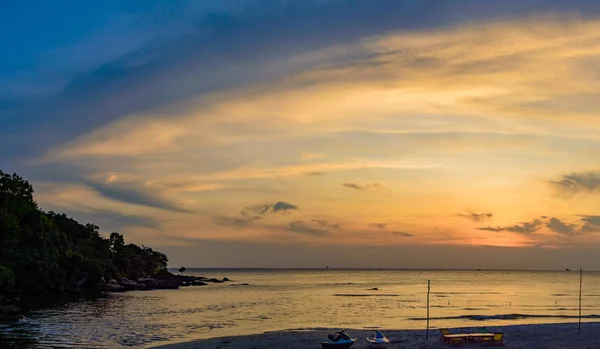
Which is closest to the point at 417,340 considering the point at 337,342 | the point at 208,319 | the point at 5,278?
the point at 337,342

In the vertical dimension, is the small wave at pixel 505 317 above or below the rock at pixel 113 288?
above

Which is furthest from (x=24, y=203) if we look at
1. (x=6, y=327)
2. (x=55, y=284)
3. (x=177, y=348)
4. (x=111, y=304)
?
(x=177, y=348)

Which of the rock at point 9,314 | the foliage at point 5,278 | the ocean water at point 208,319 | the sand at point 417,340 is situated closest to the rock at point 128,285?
the ocean water at point 208,319

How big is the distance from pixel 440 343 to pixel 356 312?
36688mm

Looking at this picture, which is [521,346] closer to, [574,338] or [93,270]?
[574,338]

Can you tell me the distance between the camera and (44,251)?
99812 mm

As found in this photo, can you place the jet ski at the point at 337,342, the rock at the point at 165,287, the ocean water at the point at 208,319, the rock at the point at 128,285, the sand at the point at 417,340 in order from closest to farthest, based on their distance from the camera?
the jet ski at the point at 337,342
the sand at the point at 417,340
the ocean water at the point at 208,319
the rock at the point at 128,285
the rock at the point at 165,287

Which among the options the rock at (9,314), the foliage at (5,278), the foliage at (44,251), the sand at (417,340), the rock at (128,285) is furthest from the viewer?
the rock at (128,285)

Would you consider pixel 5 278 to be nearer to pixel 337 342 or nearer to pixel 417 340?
pixel 337 342

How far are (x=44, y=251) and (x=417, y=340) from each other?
79.8 metres

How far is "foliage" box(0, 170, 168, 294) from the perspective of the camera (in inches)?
3688

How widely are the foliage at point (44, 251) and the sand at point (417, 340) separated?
51.6 metres

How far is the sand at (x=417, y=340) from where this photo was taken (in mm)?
38844

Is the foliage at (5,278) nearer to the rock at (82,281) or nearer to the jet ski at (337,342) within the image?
the rock at (82,281)
